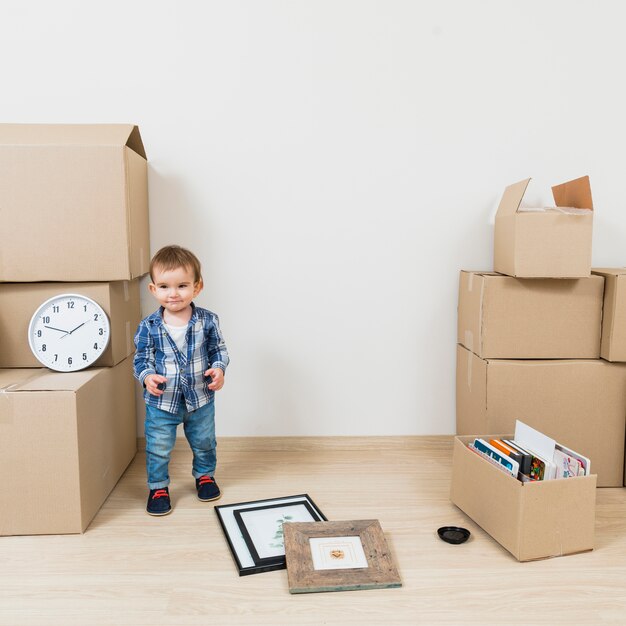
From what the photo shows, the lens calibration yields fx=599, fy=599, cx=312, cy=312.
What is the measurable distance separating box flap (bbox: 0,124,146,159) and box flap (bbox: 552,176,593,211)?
50.4 inches

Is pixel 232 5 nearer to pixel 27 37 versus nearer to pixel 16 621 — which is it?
pixel 27 37

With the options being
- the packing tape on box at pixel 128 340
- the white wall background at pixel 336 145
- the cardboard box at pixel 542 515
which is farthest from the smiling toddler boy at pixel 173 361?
the cardboard box at pixel 542 515

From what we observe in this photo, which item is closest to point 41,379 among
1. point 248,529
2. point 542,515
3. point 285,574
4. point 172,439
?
point 172,439

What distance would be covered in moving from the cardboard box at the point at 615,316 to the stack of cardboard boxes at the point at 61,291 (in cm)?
136

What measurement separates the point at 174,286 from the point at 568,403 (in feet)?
3.85

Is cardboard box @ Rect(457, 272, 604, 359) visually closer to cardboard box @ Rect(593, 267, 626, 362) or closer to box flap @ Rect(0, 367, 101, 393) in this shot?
cardboard box @ Rect(593, 267, 626, 362)

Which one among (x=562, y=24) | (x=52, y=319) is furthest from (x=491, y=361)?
(x=52, y=319)

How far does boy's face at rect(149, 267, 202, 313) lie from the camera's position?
1.55 m

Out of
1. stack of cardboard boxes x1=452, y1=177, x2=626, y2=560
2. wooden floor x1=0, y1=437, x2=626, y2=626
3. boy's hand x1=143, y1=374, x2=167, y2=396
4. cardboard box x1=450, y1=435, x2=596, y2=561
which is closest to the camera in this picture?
wooden floor x1=0, y1=437, x2=626, y2=626

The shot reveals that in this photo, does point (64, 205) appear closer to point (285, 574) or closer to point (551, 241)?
point (285, 574)

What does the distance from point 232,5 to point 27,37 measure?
0.63m

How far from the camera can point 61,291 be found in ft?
5.37

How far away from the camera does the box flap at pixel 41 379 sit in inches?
55.8

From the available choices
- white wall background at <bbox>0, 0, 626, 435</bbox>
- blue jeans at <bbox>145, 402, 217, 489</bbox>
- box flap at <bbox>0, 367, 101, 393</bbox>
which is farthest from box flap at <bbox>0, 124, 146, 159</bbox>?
blue jeans at <bbox>145, 402, 217, 489</bbox>
